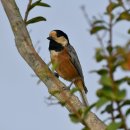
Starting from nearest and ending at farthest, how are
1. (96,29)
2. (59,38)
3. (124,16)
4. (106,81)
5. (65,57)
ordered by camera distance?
(106,81) < (96,29) < (124,16) < (65,57) < (59,38)

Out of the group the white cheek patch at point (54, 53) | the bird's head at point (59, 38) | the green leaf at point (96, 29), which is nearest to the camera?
the green leaf at point (96, 29)

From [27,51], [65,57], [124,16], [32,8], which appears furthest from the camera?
[65,57]

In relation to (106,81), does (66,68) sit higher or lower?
lower

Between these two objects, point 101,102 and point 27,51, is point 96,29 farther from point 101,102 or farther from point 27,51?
point 27,51

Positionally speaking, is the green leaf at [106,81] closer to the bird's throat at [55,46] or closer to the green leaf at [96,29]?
the green leaf at [96,29]

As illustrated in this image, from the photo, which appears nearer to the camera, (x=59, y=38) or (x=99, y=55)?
(x=99, y=55)

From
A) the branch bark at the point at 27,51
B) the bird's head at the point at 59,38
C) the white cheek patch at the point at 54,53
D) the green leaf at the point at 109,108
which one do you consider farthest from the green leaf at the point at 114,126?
the bird's head at the point at 59,38

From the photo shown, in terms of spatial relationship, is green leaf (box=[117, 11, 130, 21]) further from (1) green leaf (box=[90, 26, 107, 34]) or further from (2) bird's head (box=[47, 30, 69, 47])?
(2) bird's head (box=[47, 30, 69, 47])

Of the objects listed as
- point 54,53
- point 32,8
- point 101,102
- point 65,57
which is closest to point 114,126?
point 101,102

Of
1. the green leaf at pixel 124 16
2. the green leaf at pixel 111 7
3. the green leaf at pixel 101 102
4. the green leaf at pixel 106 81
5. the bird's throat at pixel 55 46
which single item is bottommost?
the bird's throat at pixel 55 46

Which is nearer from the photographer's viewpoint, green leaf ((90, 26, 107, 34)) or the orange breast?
green leaf ((90, 26, 107, 34))

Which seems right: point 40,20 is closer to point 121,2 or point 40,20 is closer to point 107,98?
point 121,2

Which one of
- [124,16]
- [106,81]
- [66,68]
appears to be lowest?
[66,68]

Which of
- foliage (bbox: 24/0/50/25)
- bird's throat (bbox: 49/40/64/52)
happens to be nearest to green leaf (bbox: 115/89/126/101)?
foliage (bbox: 24/0/50/25)
